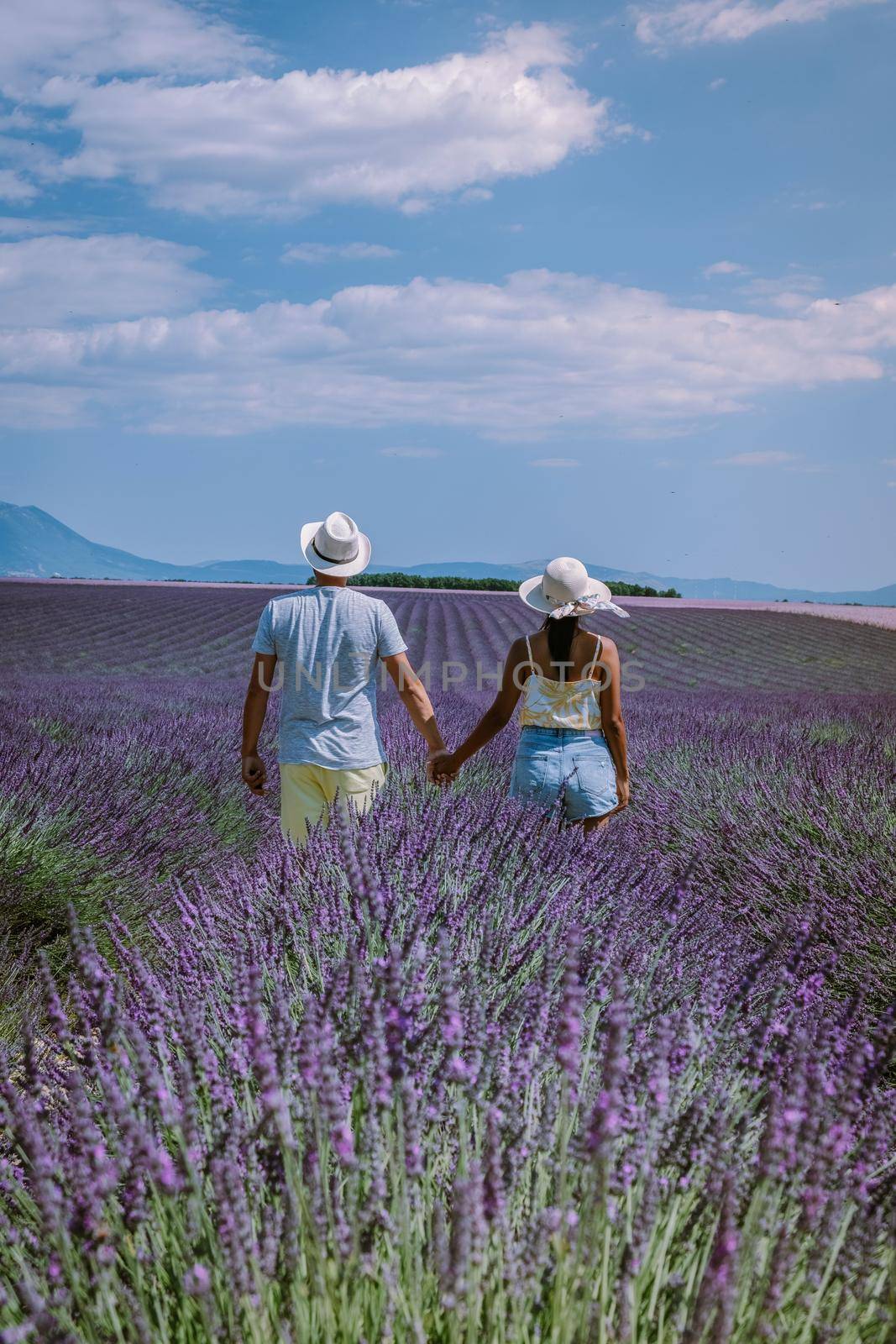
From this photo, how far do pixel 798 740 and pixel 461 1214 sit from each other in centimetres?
606

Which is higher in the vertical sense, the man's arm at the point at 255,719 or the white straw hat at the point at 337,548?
the white straw hat at the point at 337,548

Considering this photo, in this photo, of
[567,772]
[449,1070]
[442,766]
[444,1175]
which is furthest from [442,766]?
[449,1070]

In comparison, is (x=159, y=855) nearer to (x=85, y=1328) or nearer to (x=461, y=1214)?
(x=85, y=1328)

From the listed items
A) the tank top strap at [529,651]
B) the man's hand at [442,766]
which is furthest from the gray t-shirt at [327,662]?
the tank top strap at [529,651]

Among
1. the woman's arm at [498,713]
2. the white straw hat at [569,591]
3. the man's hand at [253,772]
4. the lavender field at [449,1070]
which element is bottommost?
the lavender field at [449,1070]

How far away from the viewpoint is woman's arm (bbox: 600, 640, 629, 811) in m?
3.53

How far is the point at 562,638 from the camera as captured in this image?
140 inches

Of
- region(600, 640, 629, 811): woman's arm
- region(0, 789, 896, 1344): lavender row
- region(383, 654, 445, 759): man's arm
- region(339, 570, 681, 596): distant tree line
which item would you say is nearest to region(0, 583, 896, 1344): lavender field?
region(0, 789, 896, 1344): lavender row

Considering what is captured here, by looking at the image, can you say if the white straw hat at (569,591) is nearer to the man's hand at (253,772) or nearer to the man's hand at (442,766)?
the man's hand at (442,766)

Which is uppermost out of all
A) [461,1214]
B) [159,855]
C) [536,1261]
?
[461,1214]

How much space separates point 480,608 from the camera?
20.9m

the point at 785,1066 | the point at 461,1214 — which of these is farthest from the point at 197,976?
the point at 461,1214

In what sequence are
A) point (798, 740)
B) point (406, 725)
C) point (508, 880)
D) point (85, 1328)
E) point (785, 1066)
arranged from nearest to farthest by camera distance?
point (85, 1328), point (785, 1066), point (508, 880), point (798, 740), point (406, 725)

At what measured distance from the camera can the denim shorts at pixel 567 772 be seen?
11.8ft
